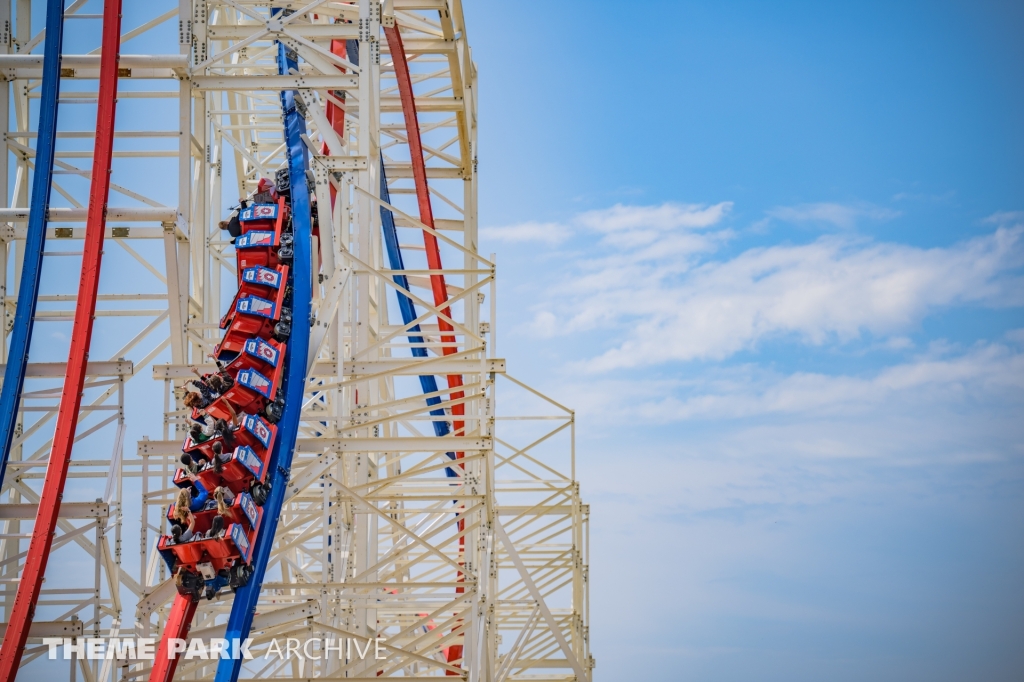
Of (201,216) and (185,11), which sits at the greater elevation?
(185,11)

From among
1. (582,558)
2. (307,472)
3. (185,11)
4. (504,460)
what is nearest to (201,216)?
(185,11)

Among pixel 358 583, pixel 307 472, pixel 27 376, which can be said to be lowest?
pixel 358 583

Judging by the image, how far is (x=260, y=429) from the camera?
56.3 feet

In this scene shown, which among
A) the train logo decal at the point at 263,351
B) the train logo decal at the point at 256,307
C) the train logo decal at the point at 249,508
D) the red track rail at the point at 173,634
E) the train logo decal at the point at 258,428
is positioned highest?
the train logo decal at the point at 256,307

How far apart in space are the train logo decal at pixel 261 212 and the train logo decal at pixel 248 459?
127 inches

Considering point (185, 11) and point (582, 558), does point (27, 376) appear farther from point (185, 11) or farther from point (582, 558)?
point (582, 558)

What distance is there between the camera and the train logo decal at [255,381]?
17.4m

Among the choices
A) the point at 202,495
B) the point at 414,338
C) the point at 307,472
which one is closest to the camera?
the point at 202,495

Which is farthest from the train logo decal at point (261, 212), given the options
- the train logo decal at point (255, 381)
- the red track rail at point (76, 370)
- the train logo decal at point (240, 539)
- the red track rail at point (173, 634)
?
the red track rail at point (173, 634)

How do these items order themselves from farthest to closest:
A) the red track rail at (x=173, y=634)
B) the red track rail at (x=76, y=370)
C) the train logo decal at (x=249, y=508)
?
1. the train logo decal at (x=249, y=508)
2. the red track rail at (x=76, y=370)
3. the red track rail at (x=173, y=634)

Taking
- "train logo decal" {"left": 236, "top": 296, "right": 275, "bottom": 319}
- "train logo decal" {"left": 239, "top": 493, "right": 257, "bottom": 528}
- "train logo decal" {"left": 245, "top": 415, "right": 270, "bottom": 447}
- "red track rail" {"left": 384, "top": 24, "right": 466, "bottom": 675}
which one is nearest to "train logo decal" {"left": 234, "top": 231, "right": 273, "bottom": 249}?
"train logo decal" {"left": 236, "top": 296, "right": 275, "bottom": 319}

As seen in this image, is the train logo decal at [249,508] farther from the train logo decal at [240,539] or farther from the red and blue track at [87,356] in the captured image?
the train logo decal at [240,539]

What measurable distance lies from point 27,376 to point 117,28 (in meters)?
4.69

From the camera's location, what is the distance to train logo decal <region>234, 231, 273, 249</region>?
18344 mm
